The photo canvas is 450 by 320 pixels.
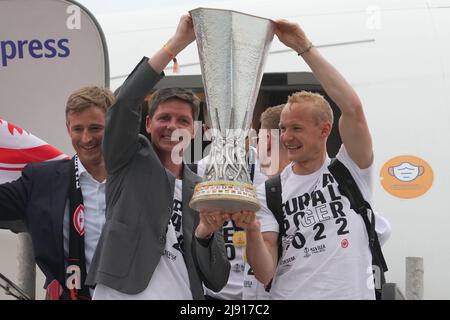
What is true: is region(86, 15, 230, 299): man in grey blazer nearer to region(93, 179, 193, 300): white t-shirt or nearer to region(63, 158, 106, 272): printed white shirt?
region(93, 179, 193, 300): white t-shirt

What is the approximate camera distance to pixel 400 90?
489cm

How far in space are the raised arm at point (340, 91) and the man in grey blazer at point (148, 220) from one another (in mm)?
356

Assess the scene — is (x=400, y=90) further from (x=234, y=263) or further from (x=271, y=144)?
(x=234, y=263)

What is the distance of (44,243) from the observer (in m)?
3.38

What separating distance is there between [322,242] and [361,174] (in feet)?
0.99

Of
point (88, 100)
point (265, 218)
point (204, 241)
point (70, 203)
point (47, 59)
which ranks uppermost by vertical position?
point (47, 59)

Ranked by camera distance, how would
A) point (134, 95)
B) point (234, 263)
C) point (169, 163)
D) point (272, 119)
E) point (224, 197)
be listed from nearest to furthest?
point (224, 197)
point (134, 95)
point (169, 163)
point (234, 263)
point (272, 119)

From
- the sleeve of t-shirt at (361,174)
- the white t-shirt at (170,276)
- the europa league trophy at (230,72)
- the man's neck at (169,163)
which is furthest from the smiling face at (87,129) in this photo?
the sleeve of t-shirt at (361,174)

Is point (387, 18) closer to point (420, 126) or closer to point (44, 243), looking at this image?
point (420, 126)

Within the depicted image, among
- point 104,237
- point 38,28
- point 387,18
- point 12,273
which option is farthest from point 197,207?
point 387,18

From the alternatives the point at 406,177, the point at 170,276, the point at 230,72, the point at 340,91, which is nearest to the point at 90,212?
the point at 170,276

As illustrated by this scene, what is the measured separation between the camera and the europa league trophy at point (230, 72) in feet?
9.74

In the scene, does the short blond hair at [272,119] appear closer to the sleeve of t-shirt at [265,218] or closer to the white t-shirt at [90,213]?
the sleeve of t-shirt at [265,218]

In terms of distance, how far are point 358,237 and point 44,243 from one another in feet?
3.90
